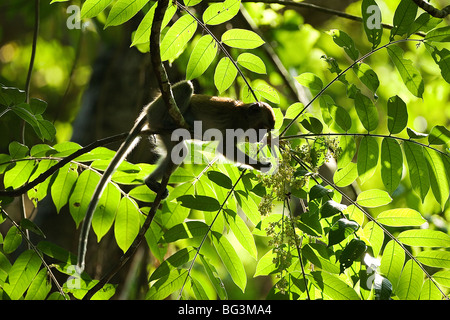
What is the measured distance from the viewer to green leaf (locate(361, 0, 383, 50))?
3049mm

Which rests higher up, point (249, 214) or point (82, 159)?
point (82, 159)

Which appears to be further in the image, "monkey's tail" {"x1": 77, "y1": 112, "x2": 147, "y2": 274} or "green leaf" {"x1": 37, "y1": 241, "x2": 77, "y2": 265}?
"green leaf" {"x1": 37, "y1": 241, "x2": 77, "y2": 265}

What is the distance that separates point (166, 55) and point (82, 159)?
1001 millimetres

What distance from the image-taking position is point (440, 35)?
10.1 ft

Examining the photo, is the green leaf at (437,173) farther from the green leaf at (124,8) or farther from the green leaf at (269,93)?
the green leaf at (124,8)

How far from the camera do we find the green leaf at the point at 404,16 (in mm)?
3096

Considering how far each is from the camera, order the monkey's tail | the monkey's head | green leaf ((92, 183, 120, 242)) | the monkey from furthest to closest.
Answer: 1. the monkey's head
2. the monkey
3. green leaf ((92, 183, 120, 242))
4. the monkey's tail

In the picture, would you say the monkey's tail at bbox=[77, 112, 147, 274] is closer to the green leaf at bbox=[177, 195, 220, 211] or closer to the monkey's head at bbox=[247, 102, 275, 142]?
the green leaf at bbox=[177, 195, 220, 211]

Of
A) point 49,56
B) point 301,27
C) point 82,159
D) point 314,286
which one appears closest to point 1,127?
point 82,159

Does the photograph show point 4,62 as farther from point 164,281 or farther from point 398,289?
point 398,289

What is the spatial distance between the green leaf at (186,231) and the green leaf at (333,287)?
796 mm

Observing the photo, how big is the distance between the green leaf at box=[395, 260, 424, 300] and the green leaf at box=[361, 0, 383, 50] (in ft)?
4.77

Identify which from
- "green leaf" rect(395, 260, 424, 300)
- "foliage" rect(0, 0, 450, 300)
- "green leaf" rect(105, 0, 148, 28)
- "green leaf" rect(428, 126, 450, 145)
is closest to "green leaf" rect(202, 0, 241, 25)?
"foliage" rect(0, 0, 450, 300)

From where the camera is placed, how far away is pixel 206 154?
4113 mm
